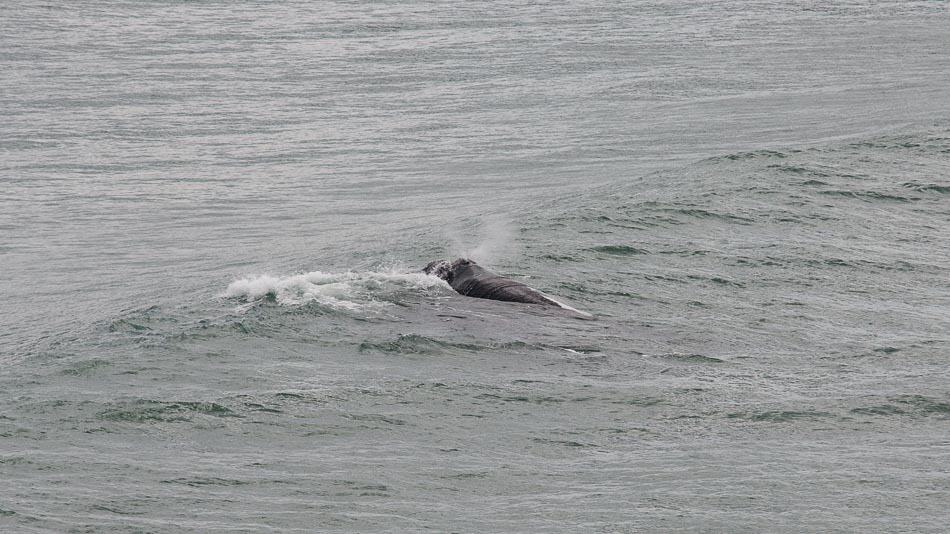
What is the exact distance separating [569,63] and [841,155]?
14870 millimetres

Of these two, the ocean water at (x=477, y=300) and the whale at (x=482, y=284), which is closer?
the ocean water at (x=477, y=300)

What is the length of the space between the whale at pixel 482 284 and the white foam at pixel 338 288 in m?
0.23

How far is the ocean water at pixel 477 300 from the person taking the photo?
1172 cm

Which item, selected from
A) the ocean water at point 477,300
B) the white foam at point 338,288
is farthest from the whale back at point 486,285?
the ocean water at point 477,300

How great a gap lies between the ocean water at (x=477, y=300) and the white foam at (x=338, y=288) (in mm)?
62

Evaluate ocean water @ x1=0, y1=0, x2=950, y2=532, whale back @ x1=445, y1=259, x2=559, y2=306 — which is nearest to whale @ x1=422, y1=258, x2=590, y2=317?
whale back @ x1=445, y1=259, x2=559, y2=306

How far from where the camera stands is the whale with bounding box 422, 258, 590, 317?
17.0 meters

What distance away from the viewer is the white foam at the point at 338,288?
1702 cm

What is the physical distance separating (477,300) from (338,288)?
1.80 metres

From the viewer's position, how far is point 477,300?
17250 millimetres

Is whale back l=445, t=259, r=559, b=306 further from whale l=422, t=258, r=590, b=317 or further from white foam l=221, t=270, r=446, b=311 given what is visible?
white foam l=221, t=270, r=446, b=311

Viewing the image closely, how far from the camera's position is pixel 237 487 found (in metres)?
11.6

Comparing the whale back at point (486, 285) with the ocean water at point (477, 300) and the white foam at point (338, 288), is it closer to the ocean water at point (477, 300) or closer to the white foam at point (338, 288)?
the white foam at point (338, 288)

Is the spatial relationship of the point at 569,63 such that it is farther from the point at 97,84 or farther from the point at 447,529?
the point at 447,529
